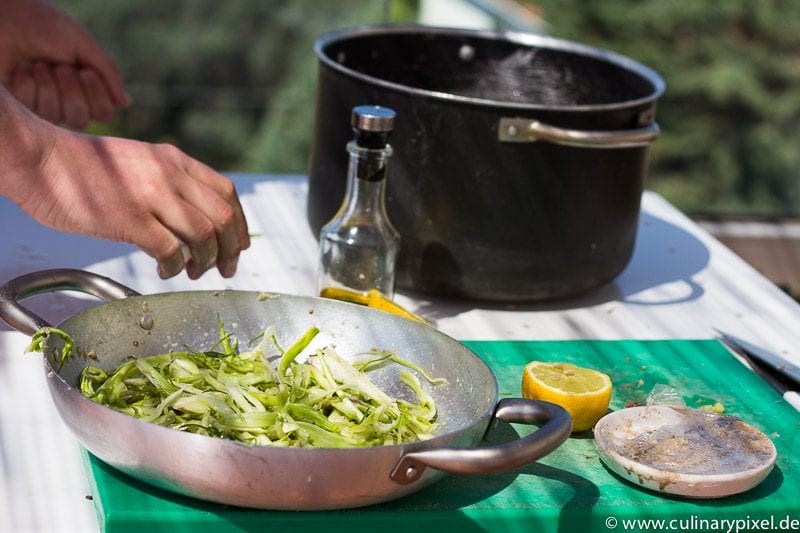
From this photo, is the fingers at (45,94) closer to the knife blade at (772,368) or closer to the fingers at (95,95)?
the fingers at (95,95)

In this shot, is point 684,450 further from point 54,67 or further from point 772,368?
point 54,67

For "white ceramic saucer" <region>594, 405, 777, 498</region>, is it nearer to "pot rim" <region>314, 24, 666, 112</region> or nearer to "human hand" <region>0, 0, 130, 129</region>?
"pot rim" <region>314, 24, 666, 112</region>

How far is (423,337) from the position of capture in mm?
1329

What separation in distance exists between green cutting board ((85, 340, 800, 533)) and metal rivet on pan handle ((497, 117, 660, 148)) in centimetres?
30

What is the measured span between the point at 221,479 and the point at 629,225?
0.84 meters

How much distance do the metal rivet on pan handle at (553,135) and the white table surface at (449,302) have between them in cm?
25

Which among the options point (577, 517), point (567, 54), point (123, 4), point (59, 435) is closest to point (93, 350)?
point (59, 435)

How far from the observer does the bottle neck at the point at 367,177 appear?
4.98 feet

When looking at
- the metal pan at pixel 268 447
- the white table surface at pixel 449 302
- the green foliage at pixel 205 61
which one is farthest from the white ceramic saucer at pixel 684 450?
Result: the green foliage at pixel 205 61

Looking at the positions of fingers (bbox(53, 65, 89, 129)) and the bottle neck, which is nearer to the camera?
the bottle neck

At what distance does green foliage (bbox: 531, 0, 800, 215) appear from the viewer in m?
7.57

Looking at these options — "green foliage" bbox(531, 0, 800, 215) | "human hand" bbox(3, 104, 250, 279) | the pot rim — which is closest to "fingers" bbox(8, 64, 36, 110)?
the pot rim

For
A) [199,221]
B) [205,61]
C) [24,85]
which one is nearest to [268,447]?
[199,221]

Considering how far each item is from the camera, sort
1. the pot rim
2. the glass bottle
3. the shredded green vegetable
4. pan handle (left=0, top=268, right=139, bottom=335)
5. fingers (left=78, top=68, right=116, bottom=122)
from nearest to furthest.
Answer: the shredded green vegetable < pan handle (left=0, top=268, right=139, bottom=335) < the glass bottle < the pot rim < fingers (left=78, top=68, right=116, bottom=122)
